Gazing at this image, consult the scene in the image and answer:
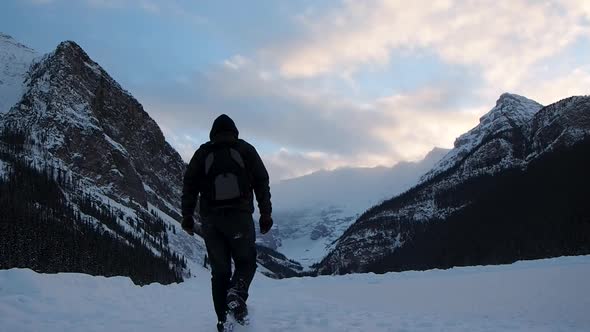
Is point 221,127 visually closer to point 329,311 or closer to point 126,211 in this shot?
point 329,311

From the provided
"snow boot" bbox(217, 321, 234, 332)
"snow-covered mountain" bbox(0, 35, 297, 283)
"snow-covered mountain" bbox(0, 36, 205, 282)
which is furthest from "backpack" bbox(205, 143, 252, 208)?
"snow-covered mountain" bbox(0, 36, 205, 282)

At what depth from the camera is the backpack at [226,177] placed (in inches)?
247

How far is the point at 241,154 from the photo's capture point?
21.2 ft

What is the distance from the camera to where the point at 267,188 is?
6.74m

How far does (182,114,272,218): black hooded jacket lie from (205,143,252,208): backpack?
8 cm

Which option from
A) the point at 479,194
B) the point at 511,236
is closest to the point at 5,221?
the point at 511,236

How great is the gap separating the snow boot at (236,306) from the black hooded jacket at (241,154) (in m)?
1.11

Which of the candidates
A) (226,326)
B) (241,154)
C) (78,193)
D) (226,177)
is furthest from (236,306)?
(78,193)

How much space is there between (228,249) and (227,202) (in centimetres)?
66

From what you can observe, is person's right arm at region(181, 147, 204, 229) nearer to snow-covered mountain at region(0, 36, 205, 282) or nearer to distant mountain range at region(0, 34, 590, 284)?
distant mountain range at region(0, 34, 590, 284)

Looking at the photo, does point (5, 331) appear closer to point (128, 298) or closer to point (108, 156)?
point (128, 298)

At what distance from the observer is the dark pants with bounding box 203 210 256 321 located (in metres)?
6.27

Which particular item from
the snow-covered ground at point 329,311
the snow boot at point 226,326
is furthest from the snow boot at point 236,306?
the snow-covered ground at point 329,311

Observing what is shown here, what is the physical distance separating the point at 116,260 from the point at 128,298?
100 metres
